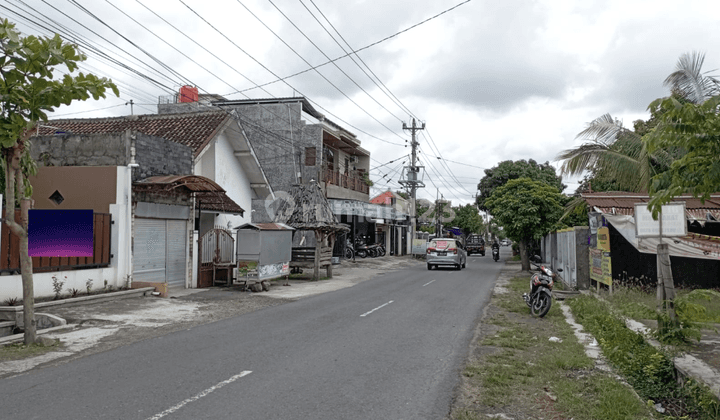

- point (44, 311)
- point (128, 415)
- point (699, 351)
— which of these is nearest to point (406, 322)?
point (699, 351)

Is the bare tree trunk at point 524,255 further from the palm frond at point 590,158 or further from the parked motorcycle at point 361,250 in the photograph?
the parked motorcycle at point 361,250

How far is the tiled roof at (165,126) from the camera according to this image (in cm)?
1972

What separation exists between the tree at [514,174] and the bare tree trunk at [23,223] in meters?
34.2

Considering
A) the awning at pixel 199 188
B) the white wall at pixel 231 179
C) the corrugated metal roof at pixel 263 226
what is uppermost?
the white wall at pixel 231 179

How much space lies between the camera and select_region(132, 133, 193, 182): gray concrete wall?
51.6 feet

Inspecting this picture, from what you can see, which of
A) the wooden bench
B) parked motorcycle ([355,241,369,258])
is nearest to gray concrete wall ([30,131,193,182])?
the wooden bench

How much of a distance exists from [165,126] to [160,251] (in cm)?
650

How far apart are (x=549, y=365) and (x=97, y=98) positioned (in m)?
7.97

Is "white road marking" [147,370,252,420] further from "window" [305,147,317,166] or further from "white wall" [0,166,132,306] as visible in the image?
"window" [305,147,317,166]

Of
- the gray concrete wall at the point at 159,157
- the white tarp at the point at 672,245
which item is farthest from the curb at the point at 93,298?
the white tarp at the point at 672,245

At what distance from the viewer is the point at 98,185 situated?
49.3ft

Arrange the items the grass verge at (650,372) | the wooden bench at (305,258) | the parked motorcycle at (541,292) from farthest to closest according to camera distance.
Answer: the wooden bench at (305,258), the parked motorcycle at (541,292), the grass verge at (650,372)

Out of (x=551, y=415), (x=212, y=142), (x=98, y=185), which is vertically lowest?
(x=551, y=415)

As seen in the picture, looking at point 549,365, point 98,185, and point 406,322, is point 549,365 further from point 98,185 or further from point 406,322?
point 98,185
